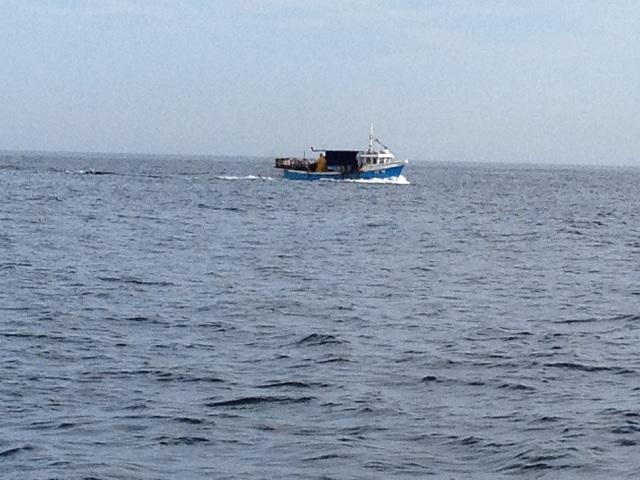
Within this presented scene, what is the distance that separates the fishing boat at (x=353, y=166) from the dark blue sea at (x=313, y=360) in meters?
62.3

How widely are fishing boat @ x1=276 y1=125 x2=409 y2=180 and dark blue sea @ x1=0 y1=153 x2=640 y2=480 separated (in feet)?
204

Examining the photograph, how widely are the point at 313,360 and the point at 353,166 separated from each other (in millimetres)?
88351

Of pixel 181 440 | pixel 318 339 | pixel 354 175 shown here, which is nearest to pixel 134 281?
pixel 318 339

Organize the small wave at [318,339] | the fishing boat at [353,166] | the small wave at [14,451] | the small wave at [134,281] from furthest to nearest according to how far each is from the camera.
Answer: the fishing boat at [353,166], the small wave at [134,281], the small wave at [318,339], the small wave at [14,451]

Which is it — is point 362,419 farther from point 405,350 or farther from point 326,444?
point 405,350

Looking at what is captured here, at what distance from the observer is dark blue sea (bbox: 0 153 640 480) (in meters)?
13.6

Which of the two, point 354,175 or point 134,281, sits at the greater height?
point 354,175

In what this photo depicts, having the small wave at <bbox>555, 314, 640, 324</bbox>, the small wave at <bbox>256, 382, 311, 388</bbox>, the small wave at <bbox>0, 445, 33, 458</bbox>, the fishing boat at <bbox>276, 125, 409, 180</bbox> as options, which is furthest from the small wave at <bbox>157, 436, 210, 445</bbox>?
the fishing boat at <bbox>276, 125, 409, 180</bbox>

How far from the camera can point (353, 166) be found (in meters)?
107

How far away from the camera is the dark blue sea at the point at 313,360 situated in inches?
535

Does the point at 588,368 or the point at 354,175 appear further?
the point at 354,175

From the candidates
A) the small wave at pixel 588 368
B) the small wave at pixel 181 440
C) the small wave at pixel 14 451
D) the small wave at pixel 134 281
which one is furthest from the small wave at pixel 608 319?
the small wave at pixel 14 451

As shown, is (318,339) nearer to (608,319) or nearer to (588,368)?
(588,368)

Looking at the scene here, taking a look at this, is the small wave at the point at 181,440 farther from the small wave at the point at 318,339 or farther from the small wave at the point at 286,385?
the small wave at the point at 318,339
